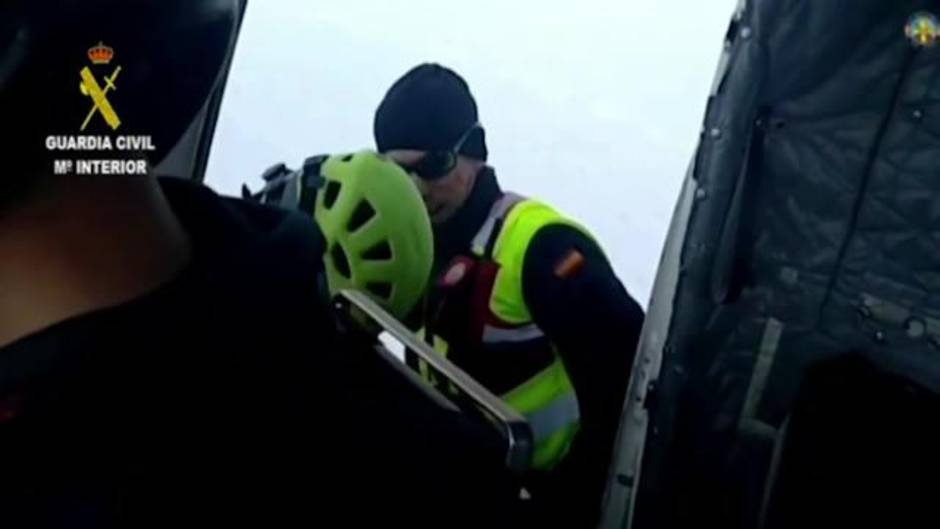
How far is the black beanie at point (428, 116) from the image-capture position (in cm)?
207

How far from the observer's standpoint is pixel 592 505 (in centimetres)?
188

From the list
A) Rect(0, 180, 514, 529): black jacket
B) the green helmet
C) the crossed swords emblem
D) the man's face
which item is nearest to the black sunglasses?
the man's face

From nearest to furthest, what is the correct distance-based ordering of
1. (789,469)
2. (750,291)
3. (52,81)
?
(52,81), (789,469), (750,291)

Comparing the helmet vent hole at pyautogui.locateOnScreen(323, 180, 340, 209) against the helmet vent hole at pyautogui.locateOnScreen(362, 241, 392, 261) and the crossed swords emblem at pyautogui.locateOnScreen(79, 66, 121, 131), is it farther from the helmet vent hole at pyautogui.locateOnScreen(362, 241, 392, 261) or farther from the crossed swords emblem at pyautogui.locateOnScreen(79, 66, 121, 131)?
the crossed swords emblem at pyautogui.locateOnScreen(79, 66, 121, 131)

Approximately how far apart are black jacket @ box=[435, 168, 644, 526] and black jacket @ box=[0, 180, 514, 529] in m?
1.04

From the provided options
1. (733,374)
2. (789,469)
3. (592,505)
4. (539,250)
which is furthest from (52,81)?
(592,505)

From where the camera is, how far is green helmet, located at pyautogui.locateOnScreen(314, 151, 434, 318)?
1582 millimetres

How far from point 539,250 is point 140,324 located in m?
1.22

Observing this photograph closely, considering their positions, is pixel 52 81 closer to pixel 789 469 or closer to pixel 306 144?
pixel 789 469

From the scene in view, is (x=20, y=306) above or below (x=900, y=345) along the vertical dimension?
above

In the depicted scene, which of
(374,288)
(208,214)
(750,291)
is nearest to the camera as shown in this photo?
(208,214)

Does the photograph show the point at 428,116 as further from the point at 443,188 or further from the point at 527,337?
the point at 527,337

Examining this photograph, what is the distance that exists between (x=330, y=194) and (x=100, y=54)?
1048 millimetres

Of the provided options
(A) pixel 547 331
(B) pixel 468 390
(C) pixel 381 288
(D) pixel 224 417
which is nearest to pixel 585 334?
(A) pixel 547 331
